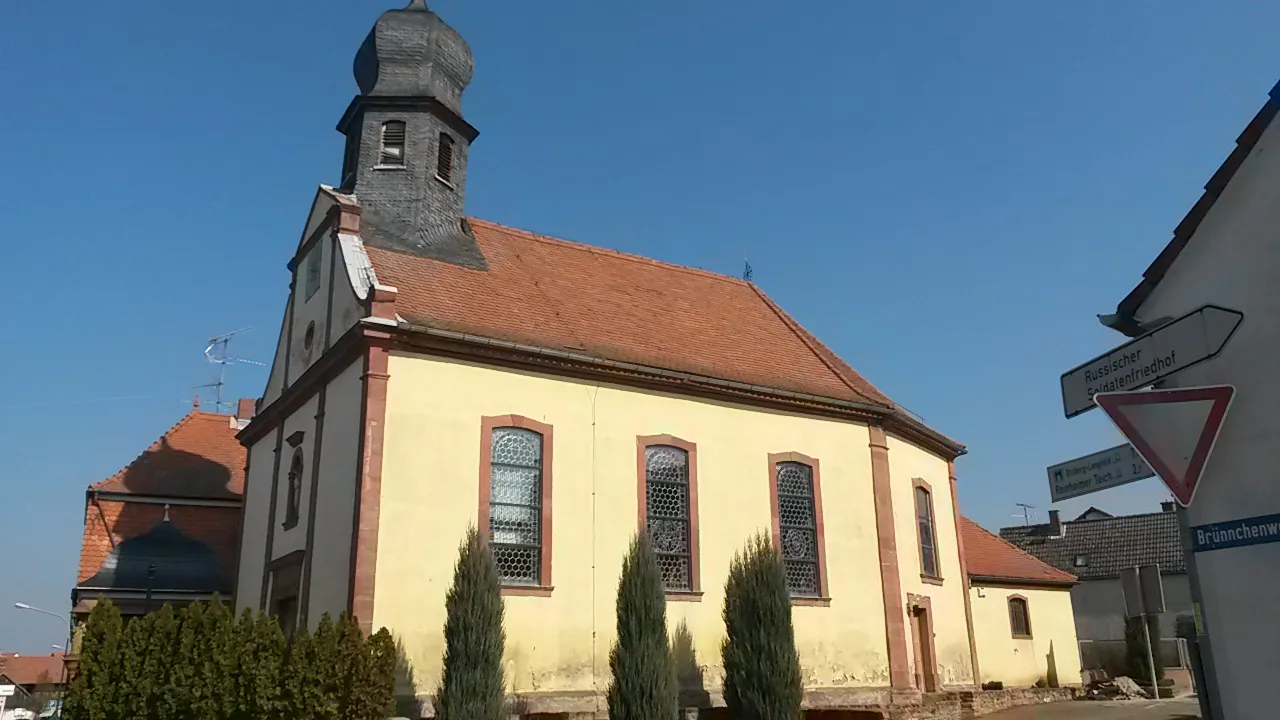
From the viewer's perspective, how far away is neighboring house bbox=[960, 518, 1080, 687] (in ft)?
79.5

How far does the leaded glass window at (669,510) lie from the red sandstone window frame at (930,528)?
6.06 meters

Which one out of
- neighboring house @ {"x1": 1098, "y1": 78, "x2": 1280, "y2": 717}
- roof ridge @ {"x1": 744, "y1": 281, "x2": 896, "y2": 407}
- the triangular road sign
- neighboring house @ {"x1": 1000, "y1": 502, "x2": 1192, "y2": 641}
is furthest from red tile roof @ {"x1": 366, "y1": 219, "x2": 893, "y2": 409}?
neighboring house @ {"x1": 1000, "y1": 502, "x2": 1192, "y2": 641}

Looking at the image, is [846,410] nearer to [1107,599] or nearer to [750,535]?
[750,535]

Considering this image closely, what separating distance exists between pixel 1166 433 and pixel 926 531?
54.1 feet

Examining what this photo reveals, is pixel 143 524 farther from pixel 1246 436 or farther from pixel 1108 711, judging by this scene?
pixel 1246 436

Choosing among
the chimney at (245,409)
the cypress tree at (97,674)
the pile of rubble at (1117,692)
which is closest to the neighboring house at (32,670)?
the chimney at (245,409)

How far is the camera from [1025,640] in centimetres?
2525

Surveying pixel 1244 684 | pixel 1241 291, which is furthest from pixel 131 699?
pixel 1241 291

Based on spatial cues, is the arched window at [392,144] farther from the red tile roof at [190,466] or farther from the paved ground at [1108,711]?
the paved ground at [1108,711]

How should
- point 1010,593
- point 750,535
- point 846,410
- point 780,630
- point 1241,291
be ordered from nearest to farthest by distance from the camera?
point 1241,291 → point 780,630 → point 750,535 → point 846,410 → point 1010,593

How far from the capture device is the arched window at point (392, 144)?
765 inches

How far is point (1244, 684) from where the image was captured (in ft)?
21.7

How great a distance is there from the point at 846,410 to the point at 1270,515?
13320 millimetres

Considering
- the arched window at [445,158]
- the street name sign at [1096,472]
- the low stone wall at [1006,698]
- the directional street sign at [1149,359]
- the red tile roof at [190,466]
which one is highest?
the arched window at [445,158]
